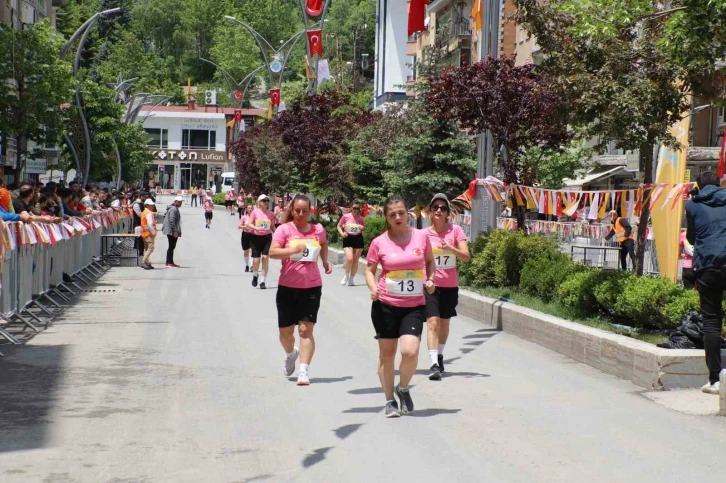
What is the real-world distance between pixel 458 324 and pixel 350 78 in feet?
241

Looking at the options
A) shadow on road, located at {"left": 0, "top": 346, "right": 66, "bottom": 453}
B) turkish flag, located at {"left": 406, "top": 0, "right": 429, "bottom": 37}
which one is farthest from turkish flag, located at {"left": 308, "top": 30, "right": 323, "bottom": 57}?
shadow on road, located at {"left": 0, "top": 346, "right": 66, "bottom": 453}

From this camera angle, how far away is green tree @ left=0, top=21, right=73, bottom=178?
3091 centimetres

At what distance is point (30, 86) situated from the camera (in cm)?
3122

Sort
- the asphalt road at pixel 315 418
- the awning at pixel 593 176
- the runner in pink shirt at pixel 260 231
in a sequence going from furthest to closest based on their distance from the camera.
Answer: the awning at pixel 593 176 → the runner in pink shirt at pixel 260 231 → the asphalt road at pixel 315 418

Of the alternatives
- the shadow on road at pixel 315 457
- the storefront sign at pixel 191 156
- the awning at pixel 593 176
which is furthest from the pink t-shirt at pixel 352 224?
the storefront sign at pixel 191 156

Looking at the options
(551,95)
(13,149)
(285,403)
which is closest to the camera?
(285,403)

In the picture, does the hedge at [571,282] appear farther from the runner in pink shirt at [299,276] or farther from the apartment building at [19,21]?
the apartment building at [19,21]

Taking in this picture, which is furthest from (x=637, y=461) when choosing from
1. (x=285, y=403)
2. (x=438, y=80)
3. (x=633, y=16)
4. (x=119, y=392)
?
(x=438, y=80)

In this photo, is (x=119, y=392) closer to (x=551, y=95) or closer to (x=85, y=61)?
(x=551, y=95)

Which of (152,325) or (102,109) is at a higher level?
(102,109)

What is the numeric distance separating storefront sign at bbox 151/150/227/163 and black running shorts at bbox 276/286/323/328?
112469 millimetres

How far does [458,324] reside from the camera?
16.7 m

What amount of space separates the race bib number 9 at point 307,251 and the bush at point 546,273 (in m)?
5.18

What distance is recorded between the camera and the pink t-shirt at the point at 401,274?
9102 millimetres
